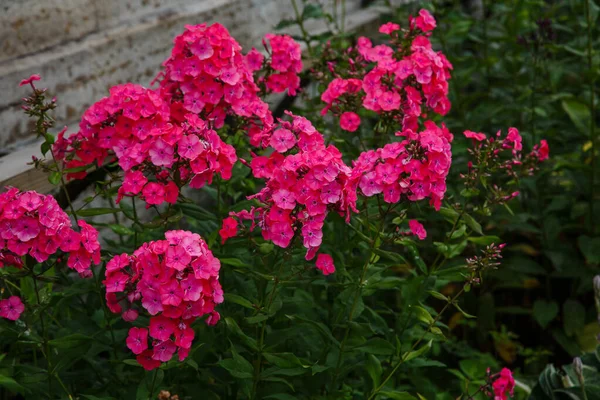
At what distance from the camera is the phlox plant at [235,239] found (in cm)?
188

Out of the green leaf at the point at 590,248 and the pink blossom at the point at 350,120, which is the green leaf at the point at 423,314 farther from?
the green leaf at the point at 590,248

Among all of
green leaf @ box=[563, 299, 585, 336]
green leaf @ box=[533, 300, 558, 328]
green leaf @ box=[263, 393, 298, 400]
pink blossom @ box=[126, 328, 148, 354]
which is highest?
pink blossom @ box=[126, 328, 148, 354]

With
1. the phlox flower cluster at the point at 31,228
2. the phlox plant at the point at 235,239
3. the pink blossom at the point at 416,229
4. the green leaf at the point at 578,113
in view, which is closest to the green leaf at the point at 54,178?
the phlox plant at the point at 235,239

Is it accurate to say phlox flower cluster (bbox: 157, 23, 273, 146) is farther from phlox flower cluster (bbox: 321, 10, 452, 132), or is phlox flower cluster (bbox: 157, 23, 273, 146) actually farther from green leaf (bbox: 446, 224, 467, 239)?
green leaf (bbox: 446, 224, 467, 239)

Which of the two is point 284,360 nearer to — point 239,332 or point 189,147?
point 239,332

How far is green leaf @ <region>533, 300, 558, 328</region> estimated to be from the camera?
3.61 metres

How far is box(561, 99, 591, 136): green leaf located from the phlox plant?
4.36 ft

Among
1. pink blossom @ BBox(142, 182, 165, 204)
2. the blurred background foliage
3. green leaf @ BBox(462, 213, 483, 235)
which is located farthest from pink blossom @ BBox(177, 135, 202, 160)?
the blurred background foliage

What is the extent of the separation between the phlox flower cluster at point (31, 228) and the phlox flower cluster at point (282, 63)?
3.14 feet

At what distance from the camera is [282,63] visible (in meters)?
2.62

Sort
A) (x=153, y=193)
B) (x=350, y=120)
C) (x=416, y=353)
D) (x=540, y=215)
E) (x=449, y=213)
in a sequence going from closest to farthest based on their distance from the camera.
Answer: (x=153, y=193)
(x=416, y=353)
(x=449, y=213)
(x=350, y=120)
(x=540, y=215)

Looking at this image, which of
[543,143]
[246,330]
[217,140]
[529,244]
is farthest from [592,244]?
[217,140]

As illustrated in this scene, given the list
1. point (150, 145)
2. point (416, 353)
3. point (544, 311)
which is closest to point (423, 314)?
point (416, 353)

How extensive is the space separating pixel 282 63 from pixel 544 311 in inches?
73.6
